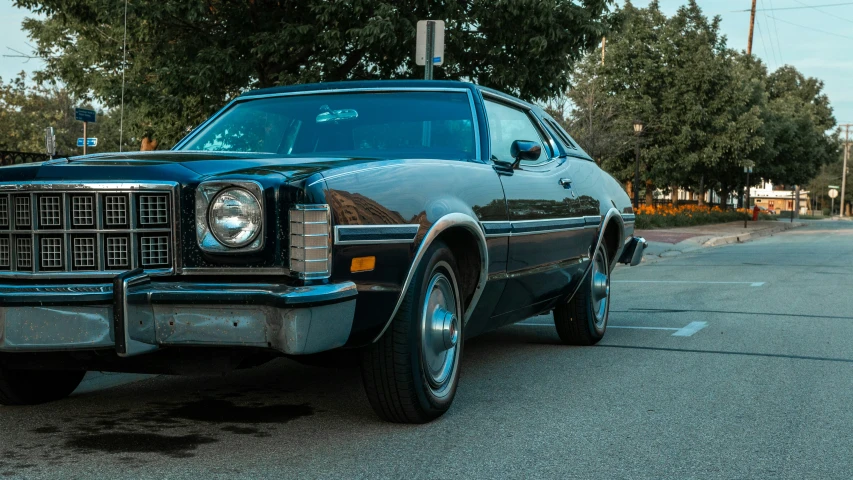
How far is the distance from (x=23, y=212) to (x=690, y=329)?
5.71 meters

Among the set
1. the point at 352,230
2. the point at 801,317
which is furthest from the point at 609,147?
the point at 352,230

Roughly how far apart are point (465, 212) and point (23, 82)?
51.7m

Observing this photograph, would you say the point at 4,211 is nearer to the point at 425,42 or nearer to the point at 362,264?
the point at 362,264

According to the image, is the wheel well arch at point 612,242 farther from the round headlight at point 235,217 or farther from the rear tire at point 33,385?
the round headlight at point 235,217

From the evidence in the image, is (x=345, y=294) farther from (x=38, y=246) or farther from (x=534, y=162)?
(x=534, y=162)

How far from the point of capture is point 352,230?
3.86 metres

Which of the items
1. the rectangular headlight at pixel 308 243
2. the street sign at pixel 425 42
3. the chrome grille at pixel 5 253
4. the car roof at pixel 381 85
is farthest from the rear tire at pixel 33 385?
the street sign at pixel 425 42

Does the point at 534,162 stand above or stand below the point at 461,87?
below

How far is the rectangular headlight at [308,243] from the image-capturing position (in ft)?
12.0

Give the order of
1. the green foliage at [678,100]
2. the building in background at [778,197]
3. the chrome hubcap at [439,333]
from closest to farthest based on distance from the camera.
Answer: the chrome hubcap at [439,333] < the green foliage at [678,100] < the building in background at [778,197]

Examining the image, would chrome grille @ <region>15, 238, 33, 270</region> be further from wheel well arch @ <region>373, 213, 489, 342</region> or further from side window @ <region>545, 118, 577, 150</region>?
side window @ <region>545, 118, 577, 150</region>

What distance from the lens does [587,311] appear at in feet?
22.7

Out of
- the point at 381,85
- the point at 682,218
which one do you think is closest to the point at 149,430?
the point at 381,85

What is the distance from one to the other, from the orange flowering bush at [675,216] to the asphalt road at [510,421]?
2446cm
